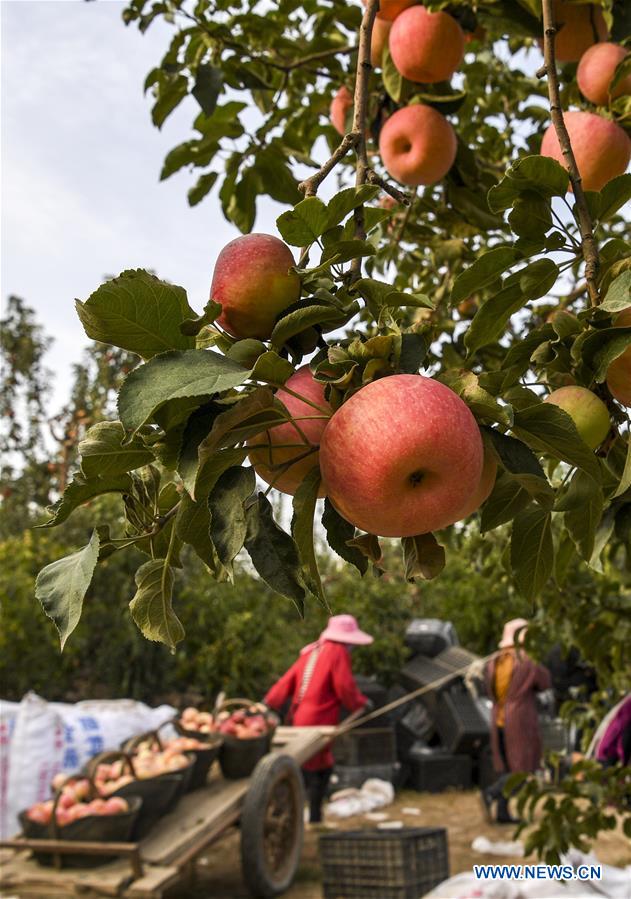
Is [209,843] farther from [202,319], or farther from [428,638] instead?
[428,638]

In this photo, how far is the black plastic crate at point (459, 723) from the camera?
6531mm

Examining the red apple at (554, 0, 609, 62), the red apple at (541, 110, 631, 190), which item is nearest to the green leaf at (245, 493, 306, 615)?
the red apple at (541, 110, 631, 190)

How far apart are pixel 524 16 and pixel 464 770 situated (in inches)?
245

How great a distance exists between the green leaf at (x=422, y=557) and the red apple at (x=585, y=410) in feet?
0.62

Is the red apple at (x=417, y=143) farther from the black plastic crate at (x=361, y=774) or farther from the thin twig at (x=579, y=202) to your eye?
the black plastic crate at (x=361, y=774)

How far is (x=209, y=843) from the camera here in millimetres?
3549

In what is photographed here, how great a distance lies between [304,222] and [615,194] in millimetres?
358

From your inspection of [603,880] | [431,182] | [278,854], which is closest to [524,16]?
[431,182]

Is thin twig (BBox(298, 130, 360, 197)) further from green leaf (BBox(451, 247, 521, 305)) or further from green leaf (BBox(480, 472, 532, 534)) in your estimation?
green leaf (BBox(480, 472, 532, 534))

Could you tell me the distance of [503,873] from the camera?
2824mm

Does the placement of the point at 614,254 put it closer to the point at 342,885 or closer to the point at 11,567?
the point at 342,885

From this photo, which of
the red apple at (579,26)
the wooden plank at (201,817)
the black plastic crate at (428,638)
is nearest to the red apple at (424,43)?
the red apple at (579,26)

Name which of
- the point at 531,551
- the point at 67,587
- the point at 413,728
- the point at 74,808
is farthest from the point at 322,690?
the point at 67,587

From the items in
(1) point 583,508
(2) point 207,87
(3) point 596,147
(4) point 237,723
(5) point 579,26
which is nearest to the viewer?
(1) point 583,508
